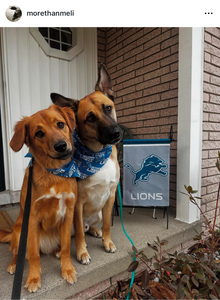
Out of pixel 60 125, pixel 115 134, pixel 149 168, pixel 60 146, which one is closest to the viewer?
pixel 60 146

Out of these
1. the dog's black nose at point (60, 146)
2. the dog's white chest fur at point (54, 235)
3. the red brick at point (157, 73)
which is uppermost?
the red brick at point (157, 73)

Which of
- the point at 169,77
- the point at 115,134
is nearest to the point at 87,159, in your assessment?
the point at 115,134

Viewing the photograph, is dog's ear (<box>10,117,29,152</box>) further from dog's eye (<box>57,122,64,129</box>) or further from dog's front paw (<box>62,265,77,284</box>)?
dog's front paw (<box>62,265,77,284</box>)

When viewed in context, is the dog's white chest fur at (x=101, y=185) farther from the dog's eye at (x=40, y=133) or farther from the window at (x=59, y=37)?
the window at (x=59, y=37)

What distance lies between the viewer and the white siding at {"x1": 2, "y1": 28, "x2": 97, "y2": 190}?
255cm

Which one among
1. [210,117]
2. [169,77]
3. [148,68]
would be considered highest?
[148,68]

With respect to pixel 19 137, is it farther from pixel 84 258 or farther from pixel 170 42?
pixel 170 42

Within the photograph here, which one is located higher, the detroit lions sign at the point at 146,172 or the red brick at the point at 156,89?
the red brick at the point at 156,89

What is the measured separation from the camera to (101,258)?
147 cm

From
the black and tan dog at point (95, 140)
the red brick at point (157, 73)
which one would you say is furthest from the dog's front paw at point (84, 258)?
the red brick at point (157, 73)

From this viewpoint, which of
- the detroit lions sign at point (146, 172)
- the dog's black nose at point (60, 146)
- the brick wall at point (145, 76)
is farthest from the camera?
the brick wall at point (145, 76)

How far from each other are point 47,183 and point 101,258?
2.53 ft
